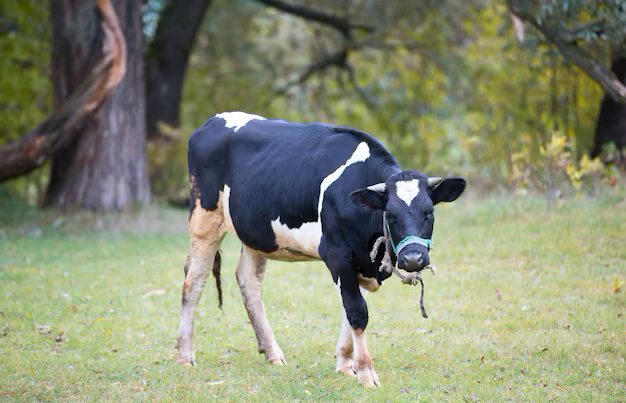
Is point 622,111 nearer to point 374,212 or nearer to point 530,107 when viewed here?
point 530,107

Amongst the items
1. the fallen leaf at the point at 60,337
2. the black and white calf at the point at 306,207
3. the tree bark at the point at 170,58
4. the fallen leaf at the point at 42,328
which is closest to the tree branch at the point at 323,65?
the tree bark at the point at 170,58

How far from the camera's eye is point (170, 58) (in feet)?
61.6

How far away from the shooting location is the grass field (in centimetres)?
649

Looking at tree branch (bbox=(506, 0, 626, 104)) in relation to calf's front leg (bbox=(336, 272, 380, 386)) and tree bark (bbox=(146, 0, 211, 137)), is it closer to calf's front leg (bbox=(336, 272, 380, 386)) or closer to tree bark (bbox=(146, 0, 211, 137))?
calf's front leg (bbox=(336, 272, 380, 386))

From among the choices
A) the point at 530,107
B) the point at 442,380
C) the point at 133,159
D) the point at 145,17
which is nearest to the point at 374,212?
the point at 442,380

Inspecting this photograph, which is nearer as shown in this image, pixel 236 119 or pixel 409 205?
pixel 409 205

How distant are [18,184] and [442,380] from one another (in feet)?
53.8

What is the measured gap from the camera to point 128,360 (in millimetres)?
7609

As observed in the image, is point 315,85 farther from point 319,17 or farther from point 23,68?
point 23,68

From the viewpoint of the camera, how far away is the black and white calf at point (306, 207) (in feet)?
19.7

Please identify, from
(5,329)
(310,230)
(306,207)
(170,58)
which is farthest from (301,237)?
(170,58)

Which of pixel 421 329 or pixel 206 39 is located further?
pixel 206 39

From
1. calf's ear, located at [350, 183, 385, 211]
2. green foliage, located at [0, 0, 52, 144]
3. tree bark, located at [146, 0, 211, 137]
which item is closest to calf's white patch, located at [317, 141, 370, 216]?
calf's ear, located at [350, 183, 385, 211]

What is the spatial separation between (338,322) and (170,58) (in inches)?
452
